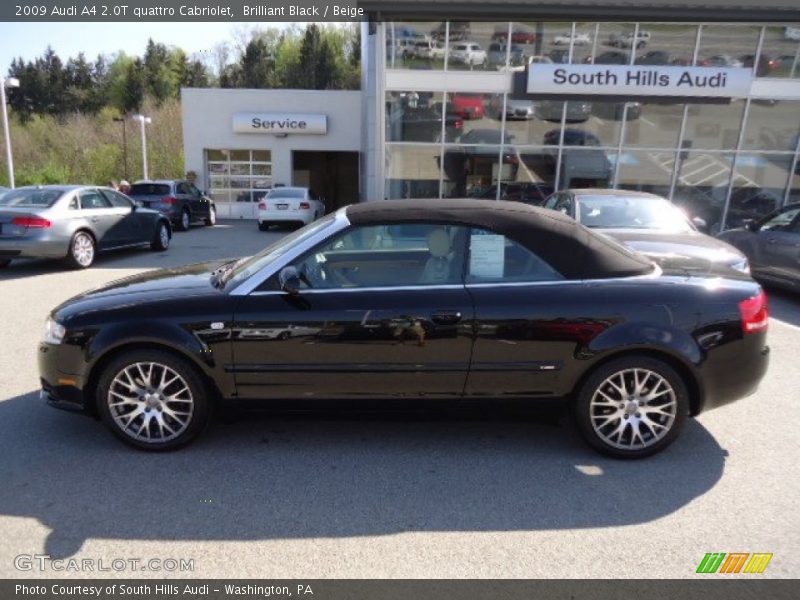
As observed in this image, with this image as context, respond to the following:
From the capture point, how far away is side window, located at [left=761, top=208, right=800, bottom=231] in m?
8.20

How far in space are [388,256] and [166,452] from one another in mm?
1953

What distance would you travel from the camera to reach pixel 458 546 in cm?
262

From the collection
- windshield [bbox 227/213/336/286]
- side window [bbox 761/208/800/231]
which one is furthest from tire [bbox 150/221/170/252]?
side window [bbox 761/208/800/231]

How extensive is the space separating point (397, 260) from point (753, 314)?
230cm

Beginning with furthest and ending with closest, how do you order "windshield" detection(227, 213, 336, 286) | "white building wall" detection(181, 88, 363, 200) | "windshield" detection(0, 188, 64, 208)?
"white building wall" detection(181, 88, 363, 200)
"windshield" detection(0, 188, 64, 208)
"windshield" detection(227, 213, 336, 286)

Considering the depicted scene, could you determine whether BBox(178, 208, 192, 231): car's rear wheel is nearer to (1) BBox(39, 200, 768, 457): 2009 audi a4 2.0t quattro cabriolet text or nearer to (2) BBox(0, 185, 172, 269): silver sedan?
(2) BBox(0, 185, 172, 269): silver sedan

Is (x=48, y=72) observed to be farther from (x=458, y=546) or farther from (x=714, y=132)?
(x=458, y=546)

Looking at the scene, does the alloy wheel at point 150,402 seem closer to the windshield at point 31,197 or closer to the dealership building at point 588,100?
the windshield at point 31,197

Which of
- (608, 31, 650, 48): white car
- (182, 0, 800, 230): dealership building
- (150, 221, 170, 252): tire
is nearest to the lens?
(150, 221, 170, 252): tire

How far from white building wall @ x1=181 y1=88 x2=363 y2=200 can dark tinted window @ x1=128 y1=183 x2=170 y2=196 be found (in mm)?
5818

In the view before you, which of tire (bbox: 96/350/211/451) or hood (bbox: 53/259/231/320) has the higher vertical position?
hood (bbox: 53/259/231/320)

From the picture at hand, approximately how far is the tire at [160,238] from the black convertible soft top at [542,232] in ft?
32.4

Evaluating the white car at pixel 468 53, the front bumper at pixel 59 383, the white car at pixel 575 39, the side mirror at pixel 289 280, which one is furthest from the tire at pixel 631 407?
the white car at pixel 575 39

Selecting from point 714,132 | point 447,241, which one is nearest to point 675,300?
point 447,241
